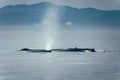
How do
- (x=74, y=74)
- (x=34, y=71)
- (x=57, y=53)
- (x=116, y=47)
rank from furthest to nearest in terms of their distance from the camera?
(x=116, y=47) < (x=57, y=53) < (x=34, y=71) < (x=74, y=74)

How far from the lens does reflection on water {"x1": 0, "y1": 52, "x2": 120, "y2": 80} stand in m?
24.3

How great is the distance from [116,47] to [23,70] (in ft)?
→ 62.2

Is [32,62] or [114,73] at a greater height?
[32,62]

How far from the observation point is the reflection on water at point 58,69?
2433 cm

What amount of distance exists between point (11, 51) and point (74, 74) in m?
17.0

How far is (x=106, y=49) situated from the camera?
43.0 meters

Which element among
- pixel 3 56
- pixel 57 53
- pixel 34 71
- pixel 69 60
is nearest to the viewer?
pixel 34 71

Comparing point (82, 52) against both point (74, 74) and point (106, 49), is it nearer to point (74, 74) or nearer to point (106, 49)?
point (106, 49)

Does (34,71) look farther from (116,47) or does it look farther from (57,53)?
(116,47)

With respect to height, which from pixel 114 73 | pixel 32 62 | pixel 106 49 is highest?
pixel 106 49

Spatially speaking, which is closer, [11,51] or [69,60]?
[69,60]

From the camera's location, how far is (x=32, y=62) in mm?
32625

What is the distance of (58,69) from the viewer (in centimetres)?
2845

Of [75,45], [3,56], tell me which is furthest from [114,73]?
[75,45]
